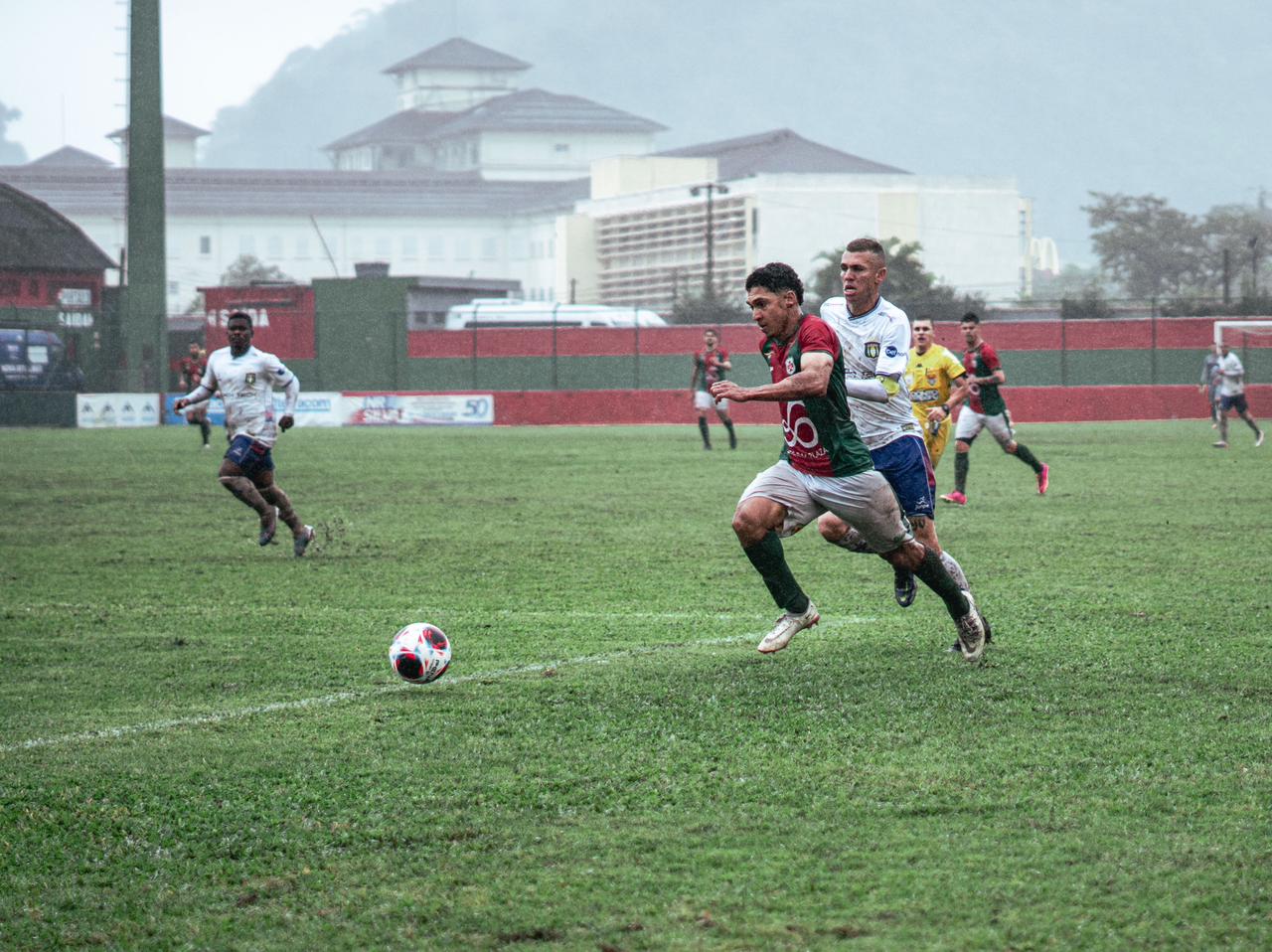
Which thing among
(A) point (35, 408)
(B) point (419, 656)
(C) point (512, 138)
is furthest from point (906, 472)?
(C) point (512, 138)

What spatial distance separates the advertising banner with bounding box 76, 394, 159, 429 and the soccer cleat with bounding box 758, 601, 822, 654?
3511cm

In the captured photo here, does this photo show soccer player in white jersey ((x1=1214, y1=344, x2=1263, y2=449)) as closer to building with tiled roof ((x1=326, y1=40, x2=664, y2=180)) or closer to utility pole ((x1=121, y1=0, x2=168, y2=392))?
utility pole ((x1=121, y1=0, x2=168, y2=392))

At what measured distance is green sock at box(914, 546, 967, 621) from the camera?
7852 mm

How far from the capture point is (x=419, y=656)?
A: 752 centimetres

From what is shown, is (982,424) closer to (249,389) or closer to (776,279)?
(249,389)

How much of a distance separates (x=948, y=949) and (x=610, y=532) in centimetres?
1079

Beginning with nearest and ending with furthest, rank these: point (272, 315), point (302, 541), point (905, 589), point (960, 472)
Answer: point (905, 589) < point (302, 541) < point (960, 472) < point (272, 315)

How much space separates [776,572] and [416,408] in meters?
34.4

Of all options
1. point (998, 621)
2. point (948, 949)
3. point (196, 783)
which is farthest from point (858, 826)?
point (998, 621)

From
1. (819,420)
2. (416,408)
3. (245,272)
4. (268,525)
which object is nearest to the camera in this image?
(819,420)

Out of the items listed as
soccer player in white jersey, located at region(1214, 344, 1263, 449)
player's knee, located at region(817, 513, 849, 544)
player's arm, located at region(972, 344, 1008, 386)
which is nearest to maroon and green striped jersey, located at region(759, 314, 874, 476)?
player's knee, located at region(817, 513, 849, 544)

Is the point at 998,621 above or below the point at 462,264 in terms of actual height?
below

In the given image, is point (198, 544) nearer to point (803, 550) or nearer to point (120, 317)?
point (803, 550)

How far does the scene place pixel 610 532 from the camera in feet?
48.9
